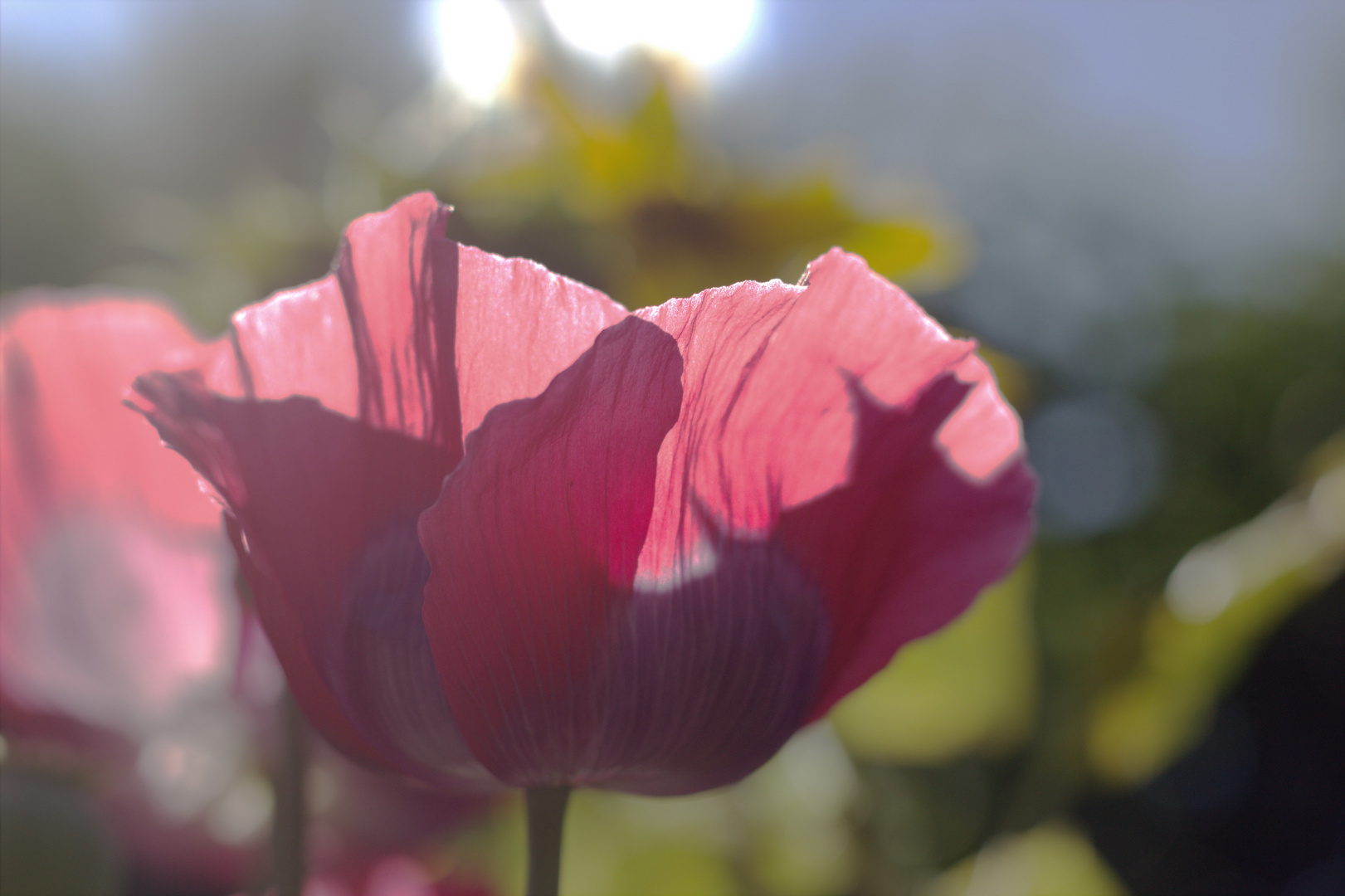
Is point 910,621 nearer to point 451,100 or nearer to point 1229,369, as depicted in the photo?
point 451,100

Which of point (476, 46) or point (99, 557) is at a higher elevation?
point (476, 46)

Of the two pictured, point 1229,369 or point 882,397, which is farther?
point 1229,369

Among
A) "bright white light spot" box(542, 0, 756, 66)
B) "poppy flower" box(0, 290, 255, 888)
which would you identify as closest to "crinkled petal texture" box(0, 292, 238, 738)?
"poppy flower" box(0, 290, 255, 888)

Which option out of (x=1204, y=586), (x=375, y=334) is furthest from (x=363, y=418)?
(x=1204, y=586)

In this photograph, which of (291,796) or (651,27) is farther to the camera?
(651,27)

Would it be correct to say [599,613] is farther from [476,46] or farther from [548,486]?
[476,46]

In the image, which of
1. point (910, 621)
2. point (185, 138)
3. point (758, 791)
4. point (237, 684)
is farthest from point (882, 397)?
point (185, 138)

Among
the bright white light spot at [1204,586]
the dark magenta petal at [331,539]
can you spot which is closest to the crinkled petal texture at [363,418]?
the dark magenta petal at [331,539]
